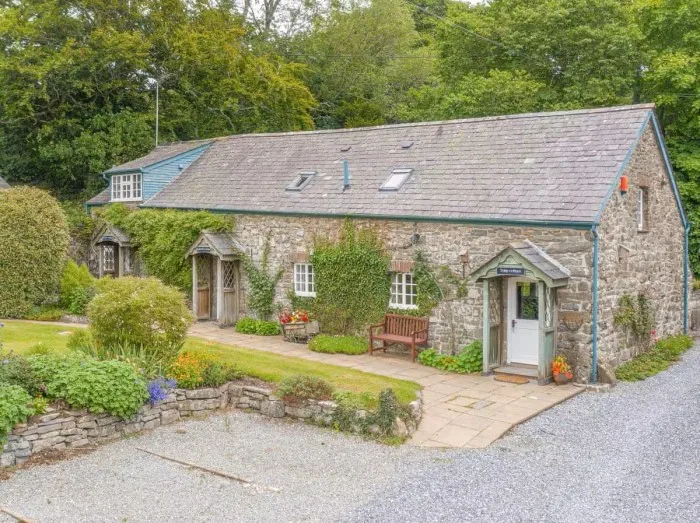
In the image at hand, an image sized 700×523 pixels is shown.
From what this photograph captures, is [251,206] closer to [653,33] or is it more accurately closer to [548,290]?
[548,290]

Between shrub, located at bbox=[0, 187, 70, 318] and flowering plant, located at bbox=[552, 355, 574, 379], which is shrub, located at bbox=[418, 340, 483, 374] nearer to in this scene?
flowering plant, located at bbox=[552, 355, 574, 379]

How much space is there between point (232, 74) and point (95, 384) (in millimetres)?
24984

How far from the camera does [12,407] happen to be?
30.2 ft

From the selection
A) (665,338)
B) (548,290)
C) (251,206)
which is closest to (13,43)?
(251,206)

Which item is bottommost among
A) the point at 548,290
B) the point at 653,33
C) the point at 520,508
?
the point at 520,508

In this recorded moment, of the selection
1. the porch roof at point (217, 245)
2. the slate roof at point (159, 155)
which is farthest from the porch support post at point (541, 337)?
the slate roof at point (159, 155)

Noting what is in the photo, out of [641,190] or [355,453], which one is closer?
[355,453]

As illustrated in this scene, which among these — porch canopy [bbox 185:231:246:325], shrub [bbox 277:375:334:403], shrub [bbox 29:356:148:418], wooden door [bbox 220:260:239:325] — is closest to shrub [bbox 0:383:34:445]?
shrub [bbox 29:356:148:418]

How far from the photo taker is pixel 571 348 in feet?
45.8

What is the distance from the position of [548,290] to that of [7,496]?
10195 mm

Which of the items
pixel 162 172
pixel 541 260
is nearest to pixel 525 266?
pixel 541 260

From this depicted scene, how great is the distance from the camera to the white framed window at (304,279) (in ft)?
61.0

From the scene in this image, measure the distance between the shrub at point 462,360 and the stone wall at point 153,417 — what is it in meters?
3.45

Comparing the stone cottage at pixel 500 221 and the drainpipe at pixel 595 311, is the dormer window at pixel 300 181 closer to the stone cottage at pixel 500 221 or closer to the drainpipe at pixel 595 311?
the stone cottage at pixel 500 221
